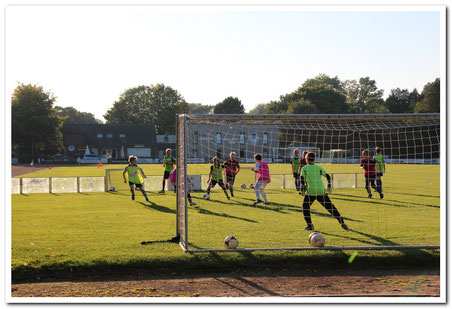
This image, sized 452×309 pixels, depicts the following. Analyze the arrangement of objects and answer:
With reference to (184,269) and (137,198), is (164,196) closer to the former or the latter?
(137,198)

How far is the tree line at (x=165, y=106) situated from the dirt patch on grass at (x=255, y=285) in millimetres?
59717

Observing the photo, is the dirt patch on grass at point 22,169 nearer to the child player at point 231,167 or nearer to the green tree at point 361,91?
the child player at point 231,167

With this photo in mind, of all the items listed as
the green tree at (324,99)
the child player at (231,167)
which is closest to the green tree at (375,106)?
the green tree at (324,99)

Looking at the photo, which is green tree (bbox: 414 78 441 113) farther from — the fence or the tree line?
the fence

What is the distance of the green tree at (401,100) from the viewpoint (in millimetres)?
81938

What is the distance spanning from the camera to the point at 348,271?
764 centimetres

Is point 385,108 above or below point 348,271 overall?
above

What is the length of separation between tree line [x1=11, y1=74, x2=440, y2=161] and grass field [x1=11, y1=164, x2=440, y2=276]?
165ft

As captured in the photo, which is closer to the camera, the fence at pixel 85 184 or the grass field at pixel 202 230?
the grass field at pixel 202 230

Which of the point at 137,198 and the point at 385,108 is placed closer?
the point at 137,198
